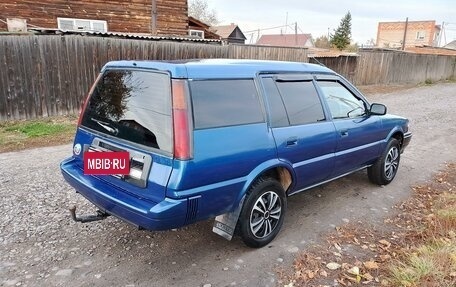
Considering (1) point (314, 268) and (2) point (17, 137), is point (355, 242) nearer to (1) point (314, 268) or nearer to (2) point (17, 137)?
(1) point (314, 268)

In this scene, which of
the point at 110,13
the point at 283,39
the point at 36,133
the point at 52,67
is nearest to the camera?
the point at 36,133

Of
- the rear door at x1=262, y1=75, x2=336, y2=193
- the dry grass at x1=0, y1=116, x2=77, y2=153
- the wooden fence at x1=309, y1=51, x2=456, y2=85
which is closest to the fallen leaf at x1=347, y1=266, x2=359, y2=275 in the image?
the rear door at x1=262, y1=75, x2=336, y2=193

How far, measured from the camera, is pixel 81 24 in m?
13.6

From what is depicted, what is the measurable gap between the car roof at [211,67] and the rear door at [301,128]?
0.12 m

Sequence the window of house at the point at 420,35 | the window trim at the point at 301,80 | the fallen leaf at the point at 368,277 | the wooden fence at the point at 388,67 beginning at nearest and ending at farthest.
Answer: the fallen leaf at the point at 368,277, the window trim at the point at 301,80, the wooden fence at the point at 388,67, the window of house at the point at 420,35

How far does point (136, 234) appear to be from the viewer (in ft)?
11.8

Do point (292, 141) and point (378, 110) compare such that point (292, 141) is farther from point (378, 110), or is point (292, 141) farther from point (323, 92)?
point (378, 110)

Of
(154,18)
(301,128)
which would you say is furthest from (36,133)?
(154,18)

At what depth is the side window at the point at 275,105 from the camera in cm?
338

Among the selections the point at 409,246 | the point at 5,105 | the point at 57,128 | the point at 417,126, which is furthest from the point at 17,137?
the point at 417,126

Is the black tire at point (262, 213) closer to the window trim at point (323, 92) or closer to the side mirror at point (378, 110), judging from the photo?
the window trim at point (323, 92)

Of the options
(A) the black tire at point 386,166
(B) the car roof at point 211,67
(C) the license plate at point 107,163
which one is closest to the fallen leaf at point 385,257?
(A) the black tire at point 386,166

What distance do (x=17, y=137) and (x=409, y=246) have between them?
24.3ft

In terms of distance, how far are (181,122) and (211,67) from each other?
0.63 metres
